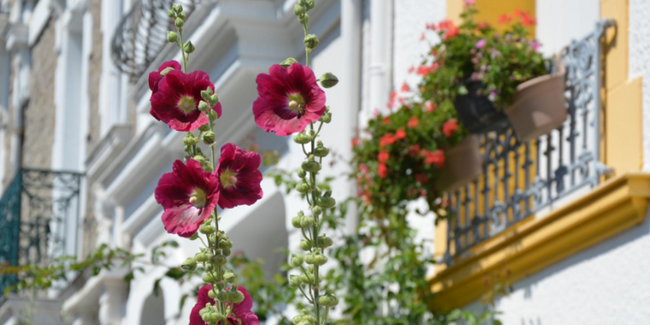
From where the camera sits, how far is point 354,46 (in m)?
6.76

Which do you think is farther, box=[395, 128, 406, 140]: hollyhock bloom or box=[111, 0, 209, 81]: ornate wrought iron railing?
box=[111, 0, 209, 81]: ornate wrought iron railing

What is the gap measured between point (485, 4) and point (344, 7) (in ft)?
3.35

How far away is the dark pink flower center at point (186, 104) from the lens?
2.35m

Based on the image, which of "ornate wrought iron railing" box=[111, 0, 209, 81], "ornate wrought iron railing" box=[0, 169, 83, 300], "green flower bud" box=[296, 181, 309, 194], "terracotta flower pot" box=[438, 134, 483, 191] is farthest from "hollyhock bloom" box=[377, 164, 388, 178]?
"ornate wrought iron railing" box=[0, 169, 83, 300]

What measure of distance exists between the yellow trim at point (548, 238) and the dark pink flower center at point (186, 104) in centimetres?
230

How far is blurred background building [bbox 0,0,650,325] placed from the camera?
4.53 m

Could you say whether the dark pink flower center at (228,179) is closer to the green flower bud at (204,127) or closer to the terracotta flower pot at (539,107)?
the green flower bud at (204,127)

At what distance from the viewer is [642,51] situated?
4.49m

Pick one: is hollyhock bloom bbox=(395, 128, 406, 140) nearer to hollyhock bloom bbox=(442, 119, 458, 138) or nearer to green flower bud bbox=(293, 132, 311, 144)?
hollyhock bloom bbox=(442, 119, 458, 138)

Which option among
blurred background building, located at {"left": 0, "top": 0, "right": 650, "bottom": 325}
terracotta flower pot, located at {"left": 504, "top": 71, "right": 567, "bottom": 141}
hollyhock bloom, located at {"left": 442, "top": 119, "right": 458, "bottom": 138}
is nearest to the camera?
blurred background building, located at {"left": 0, "top": 0, "right": 650, "bottom": 325}

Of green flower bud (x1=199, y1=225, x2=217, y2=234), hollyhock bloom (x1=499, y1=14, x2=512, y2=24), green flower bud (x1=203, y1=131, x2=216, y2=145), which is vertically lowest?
green flower bud (x1=199, y1=225, x2=217, y2=234)

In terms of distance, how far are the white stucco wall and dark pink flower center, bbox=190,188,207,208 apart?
8.15 feet

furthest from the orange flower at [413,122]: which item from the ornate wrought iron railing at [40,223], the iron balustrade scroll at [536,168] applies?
the ornate wrought iron railing at [40,223]

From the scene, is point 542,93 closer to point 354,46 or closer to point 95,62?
point 354,46
